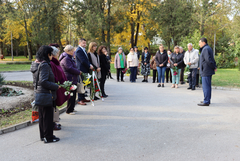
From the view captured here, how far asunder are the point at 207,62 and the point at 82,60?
4340 millimetres

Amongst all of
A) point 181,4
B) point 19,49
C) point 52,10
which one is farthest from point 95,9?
point 19,49

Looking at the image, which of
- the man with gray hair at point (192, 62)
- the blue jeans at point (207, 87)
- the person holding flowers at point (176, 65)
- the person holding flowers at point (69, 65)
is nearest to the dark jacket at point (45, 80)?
the person holding flowers at point (69, 65)

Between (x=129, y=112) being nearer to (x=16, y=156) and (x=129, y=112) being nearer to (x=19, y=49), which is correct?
(x=16, y=156)

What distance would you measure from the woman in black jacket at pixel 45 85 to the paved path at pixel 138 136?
251 mm

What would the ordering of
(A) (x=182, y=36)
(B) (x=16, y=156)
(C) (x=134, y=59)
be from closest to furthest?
(B) (x=16, y=156), (C) (x=134, y=59), (A) (x=182, y=36)

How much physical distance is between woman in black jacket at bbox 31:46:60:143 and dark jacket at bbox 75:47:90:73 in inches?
122

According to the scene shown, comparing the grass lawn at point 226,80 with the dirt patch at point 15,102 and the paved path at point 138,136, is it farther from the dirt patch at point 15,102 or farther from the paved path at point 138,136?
the dirt patch at point 15,102

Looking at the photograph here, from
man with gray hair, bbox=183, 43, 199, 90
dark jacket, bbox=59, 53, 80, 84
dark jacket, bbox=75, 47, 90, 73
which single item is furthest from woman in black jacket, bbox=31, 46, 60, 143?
man with gray hair, bbox=183, 43, 199, 90

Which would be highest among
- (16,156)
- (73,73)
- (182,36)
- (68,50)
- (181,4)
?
(181,4)

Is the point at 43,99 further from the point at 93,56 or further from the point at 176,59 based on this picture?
the point at 176,59

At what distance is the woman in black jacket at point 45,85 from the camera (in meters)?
4.45

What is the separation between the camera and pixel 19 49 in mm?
68375

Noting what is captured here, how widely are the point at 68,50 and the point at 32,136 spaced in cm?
268

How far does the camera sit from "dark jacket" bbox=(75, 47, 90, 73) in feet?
26.1
